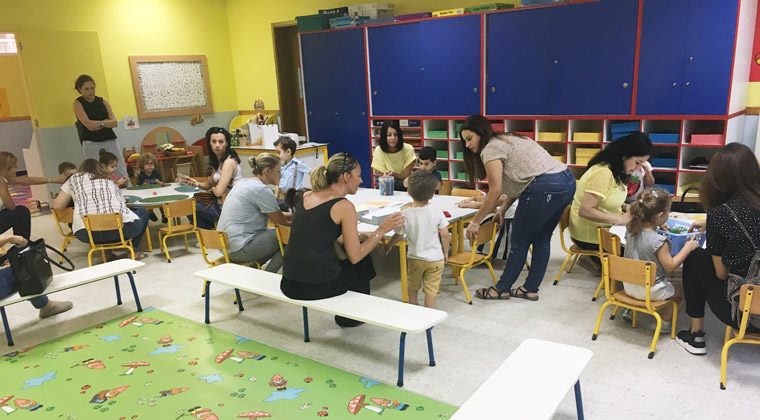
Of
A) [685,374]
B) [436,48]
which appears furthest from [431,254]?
[436,48]

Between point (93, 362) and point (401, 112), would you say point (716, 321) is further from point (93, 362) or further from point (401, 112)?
point (401, 112)

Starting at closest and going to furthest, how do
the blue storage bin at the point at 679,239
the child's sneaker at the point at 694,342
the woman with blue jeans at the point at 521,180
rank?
the child's sneaker at the point at 694,342
the blue storage bin at the point at 679,239
the woman with blue jeans at the point at 521,180

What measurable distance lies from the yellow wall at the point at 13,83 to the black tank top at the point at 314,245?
958cm

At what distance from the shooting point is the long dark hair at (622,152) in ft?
11.7

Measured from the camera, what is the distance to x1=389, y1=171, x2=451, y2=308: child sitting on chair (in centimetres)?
338

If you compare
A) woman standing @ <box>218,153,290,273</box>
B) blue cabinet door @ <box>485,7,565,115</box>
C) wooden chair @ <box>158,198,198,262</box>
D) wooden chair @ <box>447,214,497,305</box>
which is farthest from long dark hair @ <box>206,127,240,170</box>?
blue cabinet door @ <box>485,7,565,115</box>

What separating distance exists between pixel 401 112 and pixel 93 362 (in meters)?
5.04

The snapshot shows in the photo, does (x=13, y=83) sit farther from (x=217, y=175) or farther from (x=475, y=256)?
(x=475, y=256)

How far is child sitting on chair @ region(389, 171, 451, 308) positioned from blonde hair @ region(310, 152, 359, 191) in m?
0.51

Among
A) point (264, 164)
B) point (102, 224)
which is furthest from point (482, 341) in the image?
point (102, 224)

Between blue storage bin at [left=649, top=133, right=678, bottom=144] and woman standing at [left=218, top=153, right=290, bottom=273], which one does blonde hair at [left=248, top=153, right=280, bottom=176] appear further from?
blue storage bin at [left=649, top=133, right=678, bottom=144]

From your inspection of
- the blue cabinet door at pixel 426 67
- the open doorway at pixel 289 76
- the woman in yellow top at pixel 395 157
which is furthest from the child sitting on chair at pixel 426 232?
the open doorway at pixel 289 76

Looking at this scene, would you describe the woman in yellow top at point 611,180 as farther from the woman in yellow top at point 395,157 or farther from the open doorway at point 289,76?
the open doorway at point 289,76

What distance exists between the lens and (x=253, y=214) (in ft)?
13.2
